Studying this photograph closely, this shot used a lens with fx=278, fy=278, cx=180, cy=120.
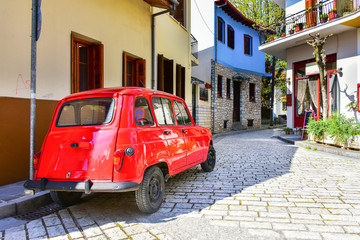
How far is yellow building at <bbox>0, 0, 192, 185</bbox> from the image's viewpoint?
5.15 m

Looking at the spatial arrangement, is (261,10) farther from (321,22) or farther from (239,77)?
(321,22)

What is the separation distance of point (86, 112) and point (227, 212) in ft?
7.87

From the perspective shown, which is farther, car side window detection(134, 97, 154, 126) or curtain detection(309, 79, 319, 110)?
curtain detection(309, 79, 319, 110)

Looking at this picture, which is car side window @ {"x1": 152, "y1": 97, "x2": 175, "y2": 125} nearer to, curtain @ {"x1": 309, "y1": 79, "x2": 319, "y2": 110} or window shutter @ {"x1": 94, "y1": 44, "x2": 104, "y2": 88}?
window shutter @ {"x1": 94, "y1": 44, "x2": 104, "y2": 88}

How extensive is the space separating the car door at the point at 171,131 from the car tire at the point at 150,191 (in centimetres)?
42

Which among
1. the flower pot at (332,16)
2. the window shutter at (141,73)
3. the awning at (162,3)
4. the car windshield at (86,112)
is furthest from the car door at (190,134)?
the flower pot at (332,16)

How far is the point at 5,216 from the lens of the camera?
12.2 feet

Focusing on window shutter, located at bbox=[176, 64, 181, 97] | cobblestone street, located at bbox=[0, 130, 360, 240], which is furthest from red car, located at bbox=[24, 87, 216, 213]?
window shutter, located at bbox=[176, 64, 181, 97]

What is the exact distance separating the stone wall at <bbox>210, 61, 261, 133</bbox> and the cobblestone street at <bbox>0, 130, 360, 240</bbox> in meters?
12.9

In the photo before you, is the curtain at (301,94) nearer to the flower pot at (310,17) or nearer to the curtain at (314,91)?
the curtain at (314,91)

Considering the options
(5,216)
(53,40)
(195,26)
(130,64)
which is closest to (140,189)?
(5,216)

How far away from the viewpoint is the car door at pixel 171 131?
172 inches

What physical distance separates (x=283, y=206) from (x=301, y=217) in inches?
17.6

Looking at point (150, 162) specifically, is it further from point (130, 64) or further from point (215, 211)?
point (130, 64)
